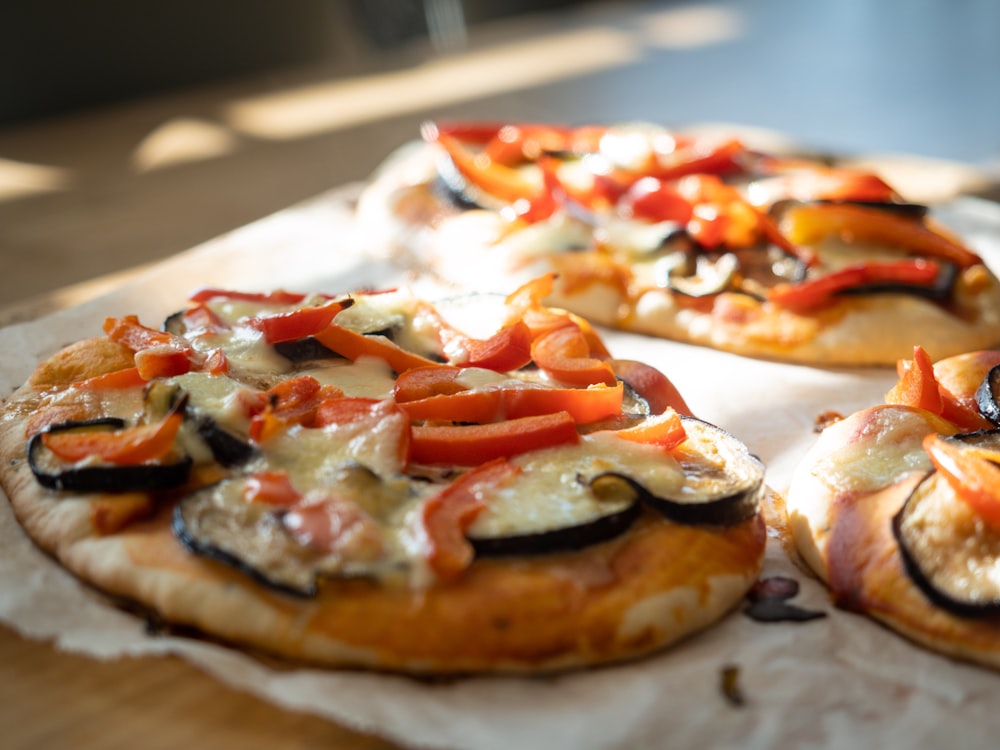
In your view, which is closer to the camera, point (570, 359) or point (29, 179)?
point (570, 359)

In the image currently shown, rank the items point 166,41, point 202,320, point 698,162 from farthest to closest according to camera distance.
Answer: point 166,41, point 698,162, point 202,320

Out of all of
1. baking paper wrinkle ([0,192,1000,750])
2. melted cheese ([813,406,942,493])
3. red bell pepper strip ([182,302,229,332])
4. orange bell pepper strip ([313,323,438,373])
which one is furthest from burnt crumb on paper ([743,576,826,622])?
red bell pepper strip ([182,302,229,332])

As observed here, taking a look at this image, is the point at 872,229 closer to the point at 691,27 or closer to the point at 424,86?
the point at 424,86

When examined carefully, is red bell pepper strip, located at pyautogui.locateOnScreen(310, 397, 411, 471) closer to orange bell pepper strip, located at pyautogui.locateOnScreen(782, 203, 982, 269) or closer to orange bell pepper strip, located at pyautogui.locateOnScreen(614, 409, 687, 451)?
orange bell pepper strip, located at pyautogui.locateOnScreen(614, 409, 687, 451)

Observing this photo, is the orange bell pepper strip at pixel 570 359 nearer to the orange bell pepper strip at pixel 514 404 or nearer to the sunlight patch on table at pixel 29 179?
the orange bell pepper strip at pixel 514 404

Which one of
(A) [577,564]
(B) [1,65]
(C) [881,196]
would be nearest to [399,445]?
(A) [577,564]

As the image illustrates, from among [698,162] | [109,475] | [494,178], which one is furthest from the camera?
[698,162]

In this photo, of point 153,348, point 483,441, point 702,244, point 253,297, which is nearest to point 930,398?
point 483,441

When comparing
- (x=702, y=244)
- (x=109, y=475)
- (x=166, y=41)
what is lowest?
(x=702, y=244)

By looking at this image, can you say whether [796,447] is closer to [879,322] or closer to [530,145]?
[879,322]

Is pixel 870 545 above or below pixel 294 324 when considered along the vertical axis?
below
